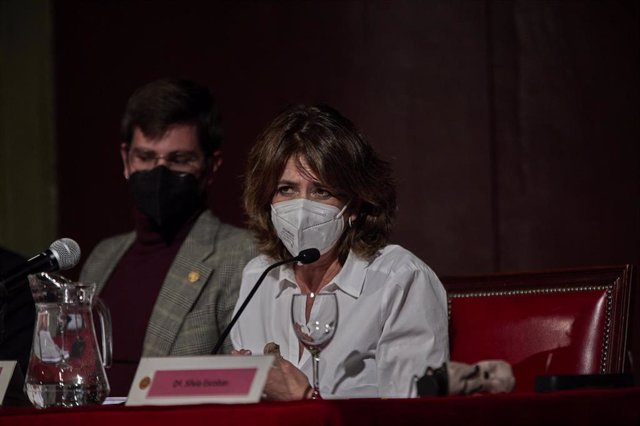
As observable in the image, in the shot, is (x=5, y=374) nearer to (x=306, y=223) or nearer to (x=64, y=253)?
(x=64, y=253)

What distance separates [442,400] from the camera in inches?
52.2

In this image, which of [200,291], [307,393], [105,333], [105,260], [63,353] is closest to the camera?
[307,393]

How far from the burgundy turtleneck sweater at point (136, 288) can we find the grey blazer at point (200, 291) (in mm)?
59

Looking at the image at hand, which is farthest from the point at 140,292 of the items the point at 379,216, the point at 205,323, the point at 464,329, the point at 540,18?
the point at 540,18

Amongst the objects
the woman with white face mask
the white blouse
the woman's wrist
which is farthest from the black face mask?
the woman's wrist

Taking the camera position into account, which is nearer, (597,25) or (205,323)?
(205,323)

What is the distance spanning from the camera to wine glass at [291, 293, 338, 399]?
1616 millimetres

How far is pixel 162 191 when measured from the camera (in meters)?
2.85

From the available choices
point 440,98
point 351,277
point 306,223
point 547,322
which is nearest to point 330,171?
point 306,223

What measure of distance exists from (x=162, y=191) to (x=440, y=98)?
0.94 meters

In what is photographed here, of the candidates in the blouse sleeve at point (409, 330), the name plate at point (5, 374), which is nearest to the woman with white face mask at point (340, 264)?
the blouse sleeve at point (409, 330)

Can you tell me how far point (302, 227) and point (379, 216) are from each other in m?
0.22

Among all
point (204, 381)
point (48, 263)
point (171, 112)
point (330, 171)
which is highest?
point (171, 112)

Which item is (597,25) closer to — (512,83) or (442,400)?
(512,83)
